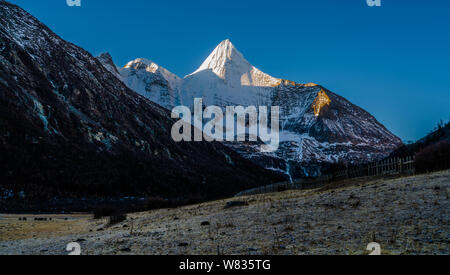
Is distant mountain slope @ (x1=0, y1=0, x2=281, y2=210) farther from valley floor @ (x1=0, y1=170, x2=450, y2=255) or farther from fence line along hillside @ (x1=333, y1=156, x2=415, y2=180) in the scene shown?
valley floor @ (x1=0, y1=170, x2=450, y2=255)

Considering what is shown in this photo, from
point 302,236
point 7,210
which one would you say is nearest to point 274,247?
point 302,236

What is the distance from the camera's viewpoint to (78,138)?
330ft

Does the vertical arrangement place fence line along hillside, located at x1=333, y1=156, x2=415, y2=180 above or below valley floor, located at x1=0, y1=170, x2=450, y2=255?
above

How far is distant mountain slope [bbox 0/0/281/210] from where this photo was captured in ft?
261

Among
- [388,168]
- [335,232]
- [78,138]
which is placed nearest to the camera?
[335,232]

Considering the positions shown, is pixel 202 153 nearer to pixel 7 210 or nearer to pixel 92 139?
pixel 92 139

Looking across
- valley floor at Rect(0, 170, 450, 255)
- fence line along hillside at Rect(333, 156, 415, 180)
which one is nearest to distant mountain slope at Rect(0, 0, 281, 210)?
fence line along hillside at Rect(333, 156, 415, 180)

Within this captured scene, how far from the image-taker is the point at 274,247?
949 cm

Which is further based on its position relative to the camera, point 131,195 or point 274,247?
point 131,195

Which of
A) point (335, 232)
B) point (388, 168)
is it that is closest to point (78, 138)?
point (388, 168)

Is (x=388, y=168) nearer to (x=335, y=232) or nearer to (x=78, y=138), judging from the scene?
(x=335, y=232)

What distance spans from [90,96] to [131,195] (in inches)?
2263

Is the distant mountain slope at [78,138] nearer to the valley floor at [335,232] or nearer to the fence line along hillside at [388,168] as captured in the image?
the fence line along hillside at [388,168]

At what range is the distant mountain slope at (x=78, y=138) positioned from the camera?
79.4 m
